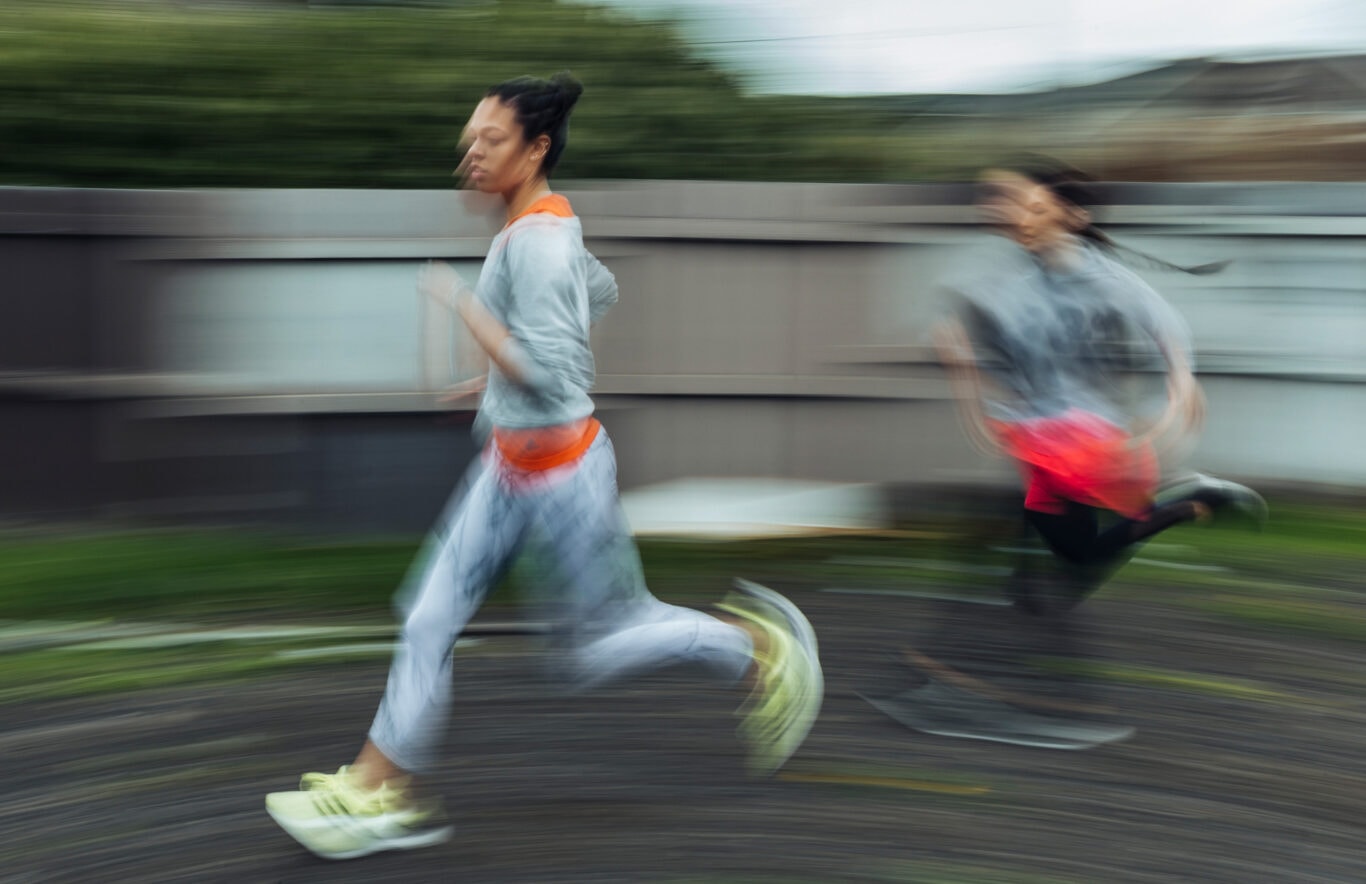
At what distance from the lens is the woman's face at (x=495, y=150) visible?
137 inches

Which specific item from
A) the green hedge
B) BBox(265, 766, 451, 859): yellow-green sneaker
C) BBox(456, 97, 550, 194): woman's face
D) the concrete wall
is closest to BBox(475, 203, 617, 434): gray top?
BBox(456, 97, 550, 194): woman's face

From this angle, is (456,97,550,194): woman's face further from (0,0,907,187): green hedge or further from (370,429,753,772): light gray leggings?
(0,0,907,187): green hedge

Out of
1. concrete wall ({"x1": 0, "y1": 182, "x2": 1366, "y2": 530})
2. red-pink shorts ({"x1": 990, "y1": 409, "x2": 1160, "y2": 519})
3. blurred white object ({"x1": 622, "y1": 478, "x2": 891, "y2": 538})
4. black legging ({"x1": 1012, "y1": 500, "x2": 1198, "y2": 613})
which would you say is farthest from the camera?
blurred white object ({"x1": 622, "y1": 478, "x2": 891, "y2": 538})

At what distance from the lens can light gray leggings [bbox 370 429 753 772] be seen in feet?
11.8

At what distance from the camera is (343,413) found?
7062mm

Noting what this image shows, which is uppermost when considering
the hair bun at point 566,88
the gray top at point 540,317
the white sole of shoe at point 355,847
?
the hair bun at point 566,88

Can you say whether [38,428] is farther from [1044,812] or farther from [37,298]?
[1044,812]

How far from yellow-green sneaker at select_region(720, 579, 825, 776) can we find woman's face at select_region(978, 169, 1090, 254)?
1.29 metres

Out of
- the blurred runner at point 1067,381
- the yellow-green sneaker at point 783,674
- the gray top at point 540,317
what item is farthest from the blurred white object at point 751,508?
the gray top at point 540,317

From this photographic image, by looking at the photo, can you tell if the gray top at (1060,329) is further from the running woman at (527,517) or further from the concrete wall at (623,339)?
the concrete wall at (623,339)

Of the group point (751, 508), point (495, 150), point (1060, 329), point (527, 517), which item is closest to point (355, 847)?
point (527, 517)

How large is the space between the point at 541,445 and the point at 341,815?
3.22ft

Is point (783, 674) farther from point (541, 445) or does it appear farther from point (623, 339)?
point (623, 339)

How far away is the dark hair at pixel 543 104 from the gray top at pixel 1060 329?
4.85 ft
